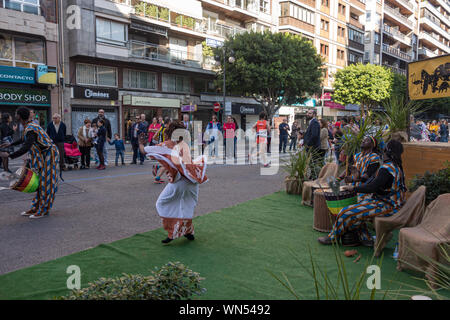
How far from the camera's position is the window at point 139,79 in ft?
→ 86.9

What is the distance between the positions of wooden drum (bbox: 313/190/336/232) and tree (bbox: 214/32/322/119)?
952 inches

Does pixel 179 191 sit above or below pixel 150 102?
below

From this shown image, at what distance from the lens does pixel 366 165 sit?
187 inches

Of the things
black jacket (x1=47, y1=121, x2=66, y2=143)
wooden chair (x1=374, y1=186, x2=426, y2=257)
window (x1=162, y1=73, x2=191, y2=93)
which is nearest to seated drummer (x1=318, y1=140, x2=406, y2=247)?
wooden chair (x1=374, y1=186, x2=426, y2=257)

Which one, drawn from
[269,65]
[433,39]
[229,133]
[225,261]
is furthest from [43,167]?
[433,39]

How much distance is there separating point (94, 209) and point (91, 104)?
747 inches

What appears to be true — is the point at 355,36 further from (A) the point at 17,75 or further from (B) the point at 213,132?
(A) the point at 17,75

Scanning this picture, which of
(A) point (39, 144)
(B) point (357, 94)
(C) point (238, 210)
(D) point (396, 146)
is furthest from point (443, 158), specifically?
(B) point (357, 94)

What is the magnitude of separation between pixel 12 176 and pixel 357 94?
3966 centimetres

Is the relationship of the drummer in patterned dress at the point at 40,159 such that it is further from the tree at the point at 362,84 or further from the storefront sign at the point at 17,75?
the tree at the point at 362,84

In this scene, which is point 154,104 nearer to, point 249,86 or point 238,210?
point 249,86

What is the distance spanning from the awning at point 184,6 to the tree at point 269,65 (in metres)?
3.43

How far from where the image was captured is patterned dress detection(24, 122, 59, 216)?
6.07 metres

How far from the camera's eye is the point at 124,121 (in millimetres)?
26094
